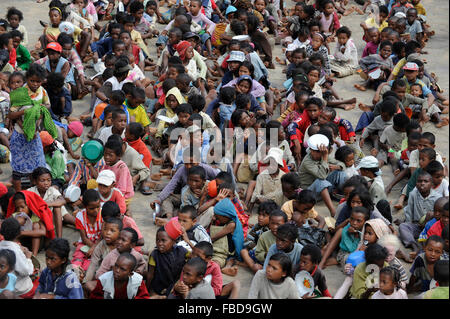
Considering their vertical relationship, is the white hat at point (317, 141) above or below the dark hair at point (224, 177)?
above

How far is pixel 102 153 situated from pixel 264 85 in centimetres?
292

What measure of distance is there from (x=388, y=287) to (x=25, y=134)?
385cm

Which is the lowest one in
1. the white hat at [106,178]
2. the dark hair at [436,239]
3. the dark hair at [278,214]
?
the dark hair at [278,214]

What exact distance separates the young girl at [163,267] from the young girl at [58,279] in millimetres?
640

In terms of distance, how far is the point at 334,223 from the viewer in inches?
306

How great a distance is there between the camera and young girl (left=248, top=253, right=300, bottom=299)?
640 cm

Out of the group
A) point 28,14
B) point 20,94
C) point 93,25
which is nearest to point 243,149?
point 20,94

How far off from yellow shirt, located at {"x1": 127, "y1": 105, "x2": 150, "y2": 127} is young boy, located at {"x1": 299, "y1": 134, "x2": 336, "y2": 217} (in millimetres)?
1915

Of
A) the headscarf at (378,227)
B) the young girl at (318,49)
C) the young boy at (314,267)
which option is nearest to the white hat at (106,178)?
the young boy at (314,267)

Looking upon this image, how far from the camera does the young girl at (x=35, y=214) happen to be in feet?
24.3

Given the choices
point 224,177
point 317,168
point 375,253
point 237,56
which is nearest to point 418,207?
point 317,168

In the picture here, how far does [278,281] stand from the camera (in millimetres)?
6430

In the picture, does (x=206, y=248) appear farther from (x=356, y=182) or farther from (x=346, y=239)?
(x=356, y=182)

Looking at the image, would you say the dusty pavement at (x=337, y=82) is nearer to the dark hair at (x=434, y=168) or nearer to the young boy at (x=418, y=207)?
the young boy at (x=418, y=207)
